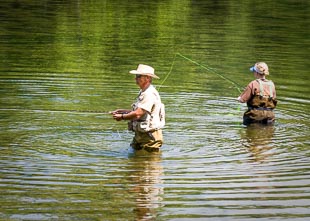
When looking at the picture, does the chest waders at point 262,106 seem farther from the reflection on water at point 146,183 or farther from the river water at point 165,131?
the reflection on water at point 146,183

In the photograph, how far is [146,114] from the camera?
46.8 ft

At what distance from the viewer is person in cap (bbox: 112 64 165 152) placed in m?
14.0

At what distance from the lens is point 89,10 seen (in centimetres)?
4862

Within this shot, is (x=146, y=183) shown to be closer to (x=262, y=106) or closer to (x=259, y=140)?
(x=259, y=140)

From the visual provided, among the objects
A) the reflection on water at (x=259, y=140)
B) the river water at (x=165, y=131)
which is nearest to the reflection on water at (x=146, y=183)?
the river water at (x=165, y=131)

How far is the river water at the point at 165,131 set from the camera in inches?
449

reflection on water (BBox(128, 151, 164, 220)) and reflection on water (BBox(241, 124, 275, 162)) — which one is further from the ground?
reflection on water (BBox(128, 151, 164, 220))

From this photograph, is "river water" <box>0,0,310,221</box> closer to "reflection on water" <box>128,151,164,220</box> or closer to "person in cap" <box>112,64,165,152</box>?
"reflection on water" <box>128,151,164,220</box>

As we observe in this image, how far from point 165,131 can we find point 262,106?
2.06 metres

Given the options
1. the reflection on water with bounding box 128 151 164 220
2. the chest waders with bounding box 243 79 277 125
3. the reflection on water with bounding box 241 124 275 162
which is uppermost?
the chest waders with bounding box 243 79 277 125

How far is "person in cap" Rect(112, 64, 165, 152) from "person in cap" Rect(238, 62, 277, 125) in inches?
136

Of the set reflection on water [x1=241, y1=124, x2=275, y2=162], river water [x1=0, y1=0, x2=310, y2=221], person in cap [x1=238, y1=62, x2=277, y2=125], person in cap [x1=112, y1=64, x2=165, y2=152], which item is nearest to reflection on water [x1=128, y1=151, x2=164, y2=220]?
river water [x1=0, y1=0, x2=310, y2=221]

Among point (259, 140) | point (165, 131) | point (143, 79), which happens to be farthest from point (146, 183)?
point (165, 131)

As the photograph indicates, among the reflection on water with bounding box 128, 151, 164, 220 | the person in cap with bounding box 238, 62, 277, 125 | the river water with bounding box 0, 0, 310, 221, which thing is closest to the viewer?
the reflection on water with bounding box 128, 151, 164, 220
